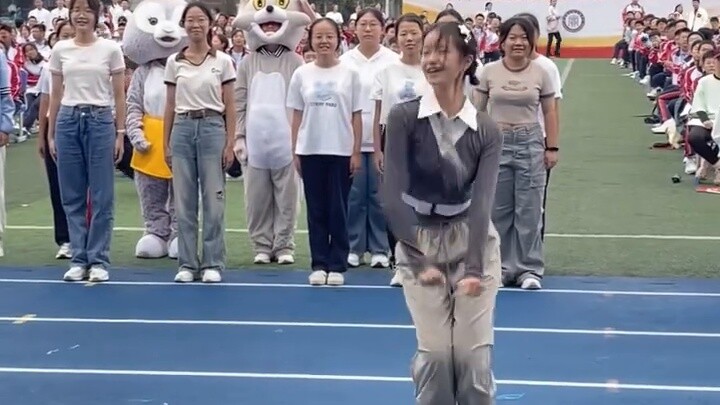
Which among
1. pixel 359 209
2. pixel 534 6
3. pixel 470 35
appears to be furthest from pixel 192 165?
pixel 534 6

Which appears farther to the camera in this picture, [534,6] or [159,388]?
[534,6]

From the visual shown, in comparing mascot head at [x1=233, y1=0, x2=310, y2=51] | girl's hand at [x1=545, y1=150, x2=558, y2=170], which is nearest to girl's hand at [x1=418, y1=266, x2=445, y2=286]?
girl's hand at [x1=545, y1=150, x2=558, y2=170]

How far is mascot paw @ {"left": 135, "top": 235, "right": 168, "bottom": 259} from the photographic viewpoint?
10.7 metres

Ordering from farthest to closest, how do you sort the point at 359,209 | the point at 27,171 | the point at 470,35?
the point at 27,171, the point at 359,209, the point at 470,35

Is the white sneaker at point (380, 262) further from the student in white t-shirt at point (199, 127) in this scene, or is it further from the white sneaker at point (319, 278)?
the student in white t-shirt at point (199, 127)

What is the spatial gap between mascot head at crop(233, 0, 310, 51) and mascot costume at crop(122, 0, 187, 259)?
2.22 ft

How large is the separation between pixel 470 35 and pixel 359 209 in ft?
16.5

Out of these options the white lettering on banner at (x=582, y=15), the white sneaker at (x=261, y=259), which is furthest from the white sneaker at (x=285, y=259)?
the white lettering on banner at (x=582, y=15)

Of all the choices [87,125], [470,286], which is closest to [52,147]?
[87,125]

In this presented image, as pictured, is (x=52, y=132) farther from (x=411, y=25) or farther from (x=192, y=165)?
(x=411, y=25)

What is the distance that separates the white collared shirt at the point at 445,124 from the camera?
5.08 metres

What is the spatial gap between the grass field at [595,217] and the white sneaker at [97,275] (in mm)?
737

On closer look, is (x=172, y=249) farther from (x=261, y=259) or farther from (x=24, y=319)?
(x=24, y=319)

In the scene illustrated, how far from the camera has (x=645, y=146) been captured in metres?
19.0
